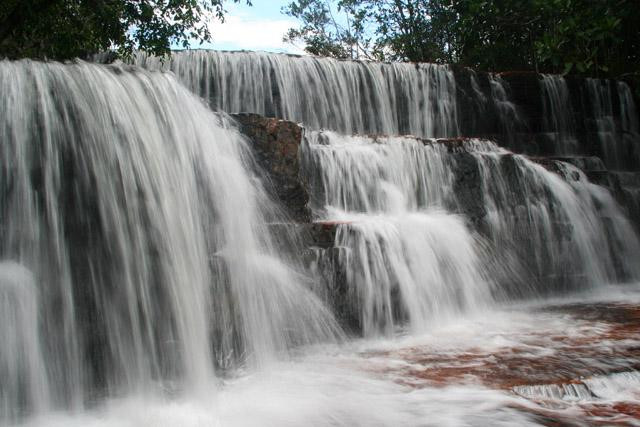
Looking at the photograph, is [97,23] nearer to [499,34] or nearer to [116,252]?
[116,252]

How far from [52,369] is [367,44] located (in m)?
25.9

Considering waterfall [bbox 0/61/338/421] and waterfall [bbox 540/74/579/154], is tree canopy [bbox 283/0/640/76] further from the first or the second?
waterfall [bbox 0/61/338/421]

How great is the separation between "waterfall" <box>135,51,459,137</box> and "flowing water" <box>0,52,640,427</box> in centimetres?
304

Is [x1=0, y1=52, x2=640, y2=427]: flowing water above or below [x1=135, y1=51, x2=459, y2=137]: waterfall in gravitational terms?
below

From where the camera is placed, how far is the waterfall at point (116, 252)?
4.65 metres

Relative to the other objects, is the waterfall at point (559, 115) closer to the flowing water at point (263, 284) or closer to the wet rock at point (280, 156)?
the flowing water at point (263, 284)

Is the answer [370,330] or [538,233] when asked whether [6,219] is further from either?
[538,233]

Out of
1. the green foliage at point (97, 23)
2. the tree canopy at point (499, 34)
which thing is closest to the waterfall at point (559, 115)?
the tree canopy at point (499, 34)

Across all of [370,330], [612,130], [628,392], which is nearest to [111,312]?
[370,330]

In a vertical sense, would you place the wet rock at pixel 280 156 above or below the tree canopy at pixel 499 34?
below

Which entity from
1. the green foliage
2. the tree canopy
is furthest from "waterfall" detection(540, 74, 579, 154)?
the green foliage

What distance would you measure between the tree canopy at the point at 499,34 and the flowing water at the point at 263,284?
6.01 meters

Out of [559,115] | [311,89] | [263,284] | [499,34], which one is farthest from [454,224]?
[499,34]

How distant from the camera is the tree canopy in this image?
1357cm
